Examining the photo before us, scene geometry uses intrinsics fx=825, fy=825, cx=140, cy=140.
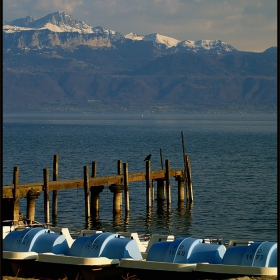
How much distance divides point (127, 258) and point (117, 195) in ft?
75.7

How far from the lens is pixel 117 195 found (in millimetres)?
48500

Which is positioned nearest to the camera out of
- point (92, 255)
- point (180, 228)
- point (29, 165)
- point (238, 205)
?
point (92, 255)

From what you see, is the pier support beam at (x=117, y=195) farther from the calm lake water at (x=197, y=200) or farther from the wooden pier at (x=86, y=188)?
the calm lake water at (x=197, y=200)

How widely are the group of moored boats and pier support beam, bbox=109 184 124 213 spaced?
1946 cm

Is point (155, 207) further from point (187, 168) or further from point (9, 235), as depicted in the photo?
point (9, 235)

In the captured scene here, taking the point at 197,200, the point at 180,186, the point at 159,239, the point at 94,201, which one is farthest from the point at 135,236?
the point at 197,200

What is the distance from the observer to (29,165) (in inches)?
3866

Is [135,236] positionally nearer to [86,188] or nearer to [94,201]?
[86,188]

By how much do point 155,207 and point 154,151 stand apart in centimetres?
7712

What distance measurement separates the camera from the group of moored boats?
23.8 meters

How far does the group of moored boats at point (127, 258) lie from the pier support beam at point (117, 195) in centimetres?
1946

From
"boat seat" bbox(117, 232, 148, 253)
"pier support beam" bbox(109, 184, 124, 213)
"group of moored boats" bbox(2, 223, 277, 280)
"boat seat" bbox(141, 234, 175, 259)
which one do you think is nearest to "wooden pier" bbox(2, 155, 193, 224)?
"pier support beam" bbox(109, 184, 124, 213)

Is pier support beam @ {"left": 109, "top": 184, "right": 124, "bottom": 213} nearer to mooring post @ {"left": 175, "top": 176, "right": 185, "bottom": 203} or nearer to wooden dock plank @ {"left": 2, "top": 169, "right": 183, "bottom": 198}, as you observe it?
wooden dock plank @ {"left": 2, "top": 169, "right": 183, "bottom": 198}

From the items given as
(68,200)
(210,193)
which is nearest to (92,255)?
(68,200)
